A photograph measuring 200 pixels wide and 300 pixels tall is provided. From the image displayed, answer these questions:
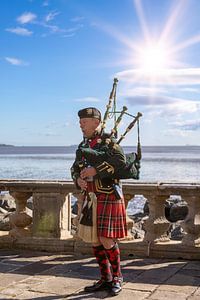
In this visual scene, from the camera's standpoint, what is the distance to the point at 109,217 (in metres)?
4.96

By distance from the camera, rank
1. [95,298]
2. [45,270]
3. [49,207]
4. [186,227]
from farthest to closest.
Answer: [49,207], [186,227], [45,270], [95,298]

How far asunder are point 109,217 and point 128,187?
5.93ft

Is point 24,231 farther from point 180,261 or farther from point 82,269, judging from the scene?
point 180,261

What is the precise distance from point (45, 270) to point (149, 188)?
64.7 inches

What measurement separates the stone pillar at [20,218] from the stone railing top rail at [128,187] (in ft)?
0.39

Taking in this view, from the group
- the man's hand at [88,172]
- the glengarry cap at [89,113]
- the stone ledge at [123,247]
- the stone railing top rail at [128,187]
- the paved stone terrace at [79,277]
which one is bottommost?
the paved stone terrace at [79,277]

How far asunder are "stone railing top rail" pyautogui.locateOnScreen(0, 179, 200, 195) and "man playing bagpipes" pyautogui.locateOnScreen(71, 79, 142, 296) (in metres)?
1.57

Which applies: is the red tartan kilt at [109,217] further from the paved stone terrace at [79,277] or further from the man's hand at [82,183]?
the paved stone terrace at [79,277]

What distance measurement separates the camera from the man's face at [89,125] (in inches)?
198

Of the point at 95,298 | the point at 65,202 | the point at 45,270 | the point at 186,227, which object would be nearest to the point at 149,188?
the point at 186,227

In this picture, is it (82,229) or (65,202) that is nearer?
(82,229)

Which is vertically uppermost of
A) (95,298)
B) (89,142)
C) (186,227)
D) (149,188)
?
(89,142)

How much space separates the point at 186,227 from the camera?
21.4 feet

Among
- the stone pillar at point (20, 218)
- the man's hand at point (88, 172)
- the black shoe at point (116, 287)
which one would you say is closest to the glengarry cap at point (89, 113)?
the man's hand at point (88, 172)
